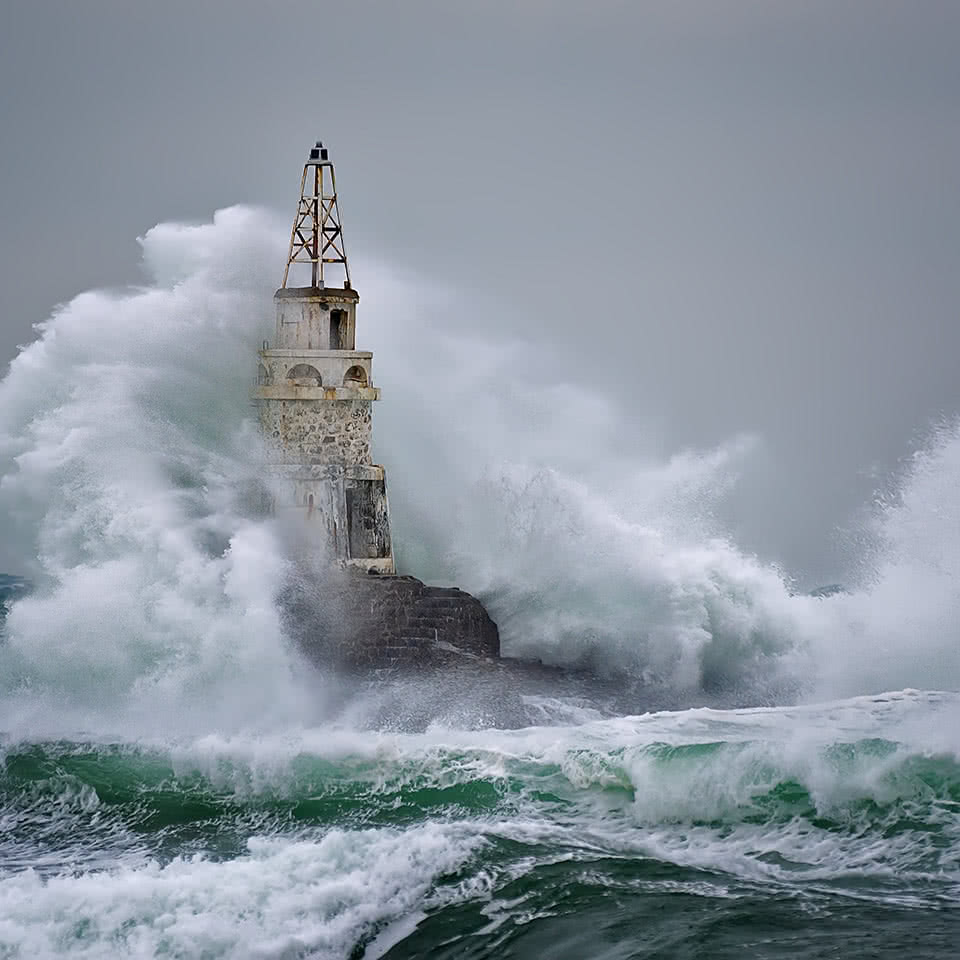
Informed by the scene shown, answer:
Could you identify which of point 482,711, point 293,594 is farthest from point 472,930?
point 293,594

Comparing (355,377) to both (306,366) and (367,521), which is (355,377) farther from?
(367,521)

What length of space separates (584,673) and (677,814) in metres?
8.93

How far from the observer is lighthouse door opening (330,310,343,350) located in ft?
68.3

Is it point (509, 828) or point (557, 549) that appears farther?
point (557, 549)

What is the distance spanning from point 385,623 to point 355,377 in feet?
12.3

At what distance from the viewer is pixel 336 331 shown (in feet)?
68.4

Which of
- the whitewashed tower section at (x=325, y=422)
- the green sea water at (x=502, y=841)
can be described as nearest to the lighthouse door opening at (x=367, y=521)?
the whitewashed tower section at (x=325, y=422)

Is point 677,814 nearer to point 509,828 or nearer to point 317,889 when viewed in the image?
point 509,828

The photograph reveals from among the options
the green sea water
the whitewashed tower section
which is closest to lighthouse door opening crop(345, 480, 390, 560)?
the whitewashed tower section

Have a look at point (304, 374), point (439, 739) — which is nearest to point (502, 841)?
point (439, 739)

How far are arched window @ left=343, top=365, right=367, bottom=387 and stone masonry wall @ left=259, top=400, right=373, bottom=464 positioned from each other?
0.25 m

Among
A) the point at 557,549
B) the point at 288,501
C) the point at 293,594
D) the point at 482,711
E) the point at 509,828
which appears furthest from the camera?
the point at 557,549

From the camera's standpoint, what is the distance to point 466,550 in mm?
22719

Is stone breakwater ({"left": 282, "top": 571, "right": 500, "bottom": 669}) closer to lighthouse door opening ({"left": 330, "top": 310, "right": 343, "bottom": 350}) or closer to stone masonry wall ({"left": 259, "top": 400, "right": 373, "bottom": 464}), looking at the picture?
stone masonry wall ({"left": 259, "top": 400, "right": 373, "bottom": 464})
